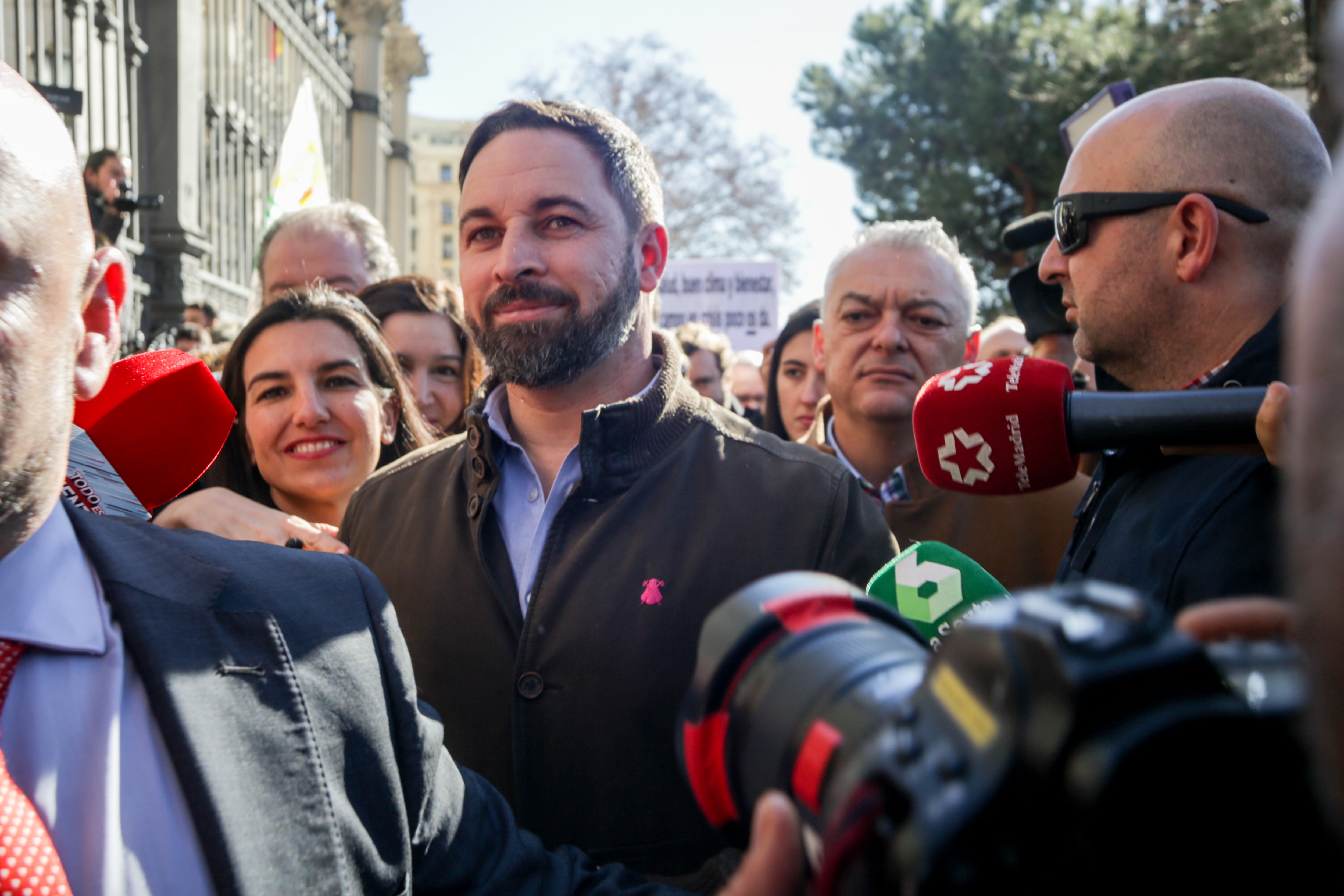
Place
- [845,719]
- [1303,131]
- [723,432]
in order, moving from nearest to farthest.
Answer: [845,719]
[1303,131]
[723,432]

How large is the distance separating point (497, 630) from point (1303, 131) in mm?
1903

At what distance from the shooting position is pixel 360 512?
2.63 m

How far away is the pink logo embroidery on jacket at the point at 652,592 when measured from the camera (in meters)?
2.14

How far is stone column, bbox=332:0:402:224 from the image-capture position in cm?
2492

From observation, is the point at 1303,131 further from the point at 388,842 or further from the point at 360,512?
the point at 360,512

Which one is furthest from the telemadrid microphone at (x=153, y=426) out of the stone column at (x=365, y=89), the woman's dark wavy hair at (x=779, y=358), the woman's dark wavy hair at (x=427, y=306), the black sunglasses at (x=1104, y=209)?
the stone column at (x=365, y=89)

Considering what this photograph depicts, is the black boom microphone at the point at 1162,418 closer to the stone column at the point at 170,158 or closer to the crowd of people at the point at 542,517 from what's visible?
the crowd of people at the point at 542,517

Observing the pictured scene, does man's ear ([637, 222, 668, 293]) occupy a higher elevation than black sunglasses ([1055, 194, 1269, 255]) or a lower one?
lower

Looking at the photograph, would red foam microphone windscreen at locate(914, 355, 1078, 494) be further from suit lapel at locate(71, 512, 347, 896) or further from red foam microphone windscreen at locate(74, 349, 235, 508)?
red foam microphone windscreen at locate(74, 349, 235, 508)

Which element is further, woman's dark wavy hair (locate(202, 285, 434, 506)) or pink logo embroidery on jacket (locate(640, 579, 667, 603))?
woman's dark wavy hair (locate(202, 285, 434, 506))

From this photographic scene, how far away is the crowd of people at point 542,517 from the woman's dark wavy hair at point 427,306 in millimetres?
457

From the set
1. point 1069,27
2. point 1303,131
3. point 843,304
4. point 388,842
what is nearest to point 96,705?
point 388,842

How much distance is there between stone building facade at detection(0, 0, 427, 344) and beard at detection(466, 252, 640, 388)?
5.01 metres

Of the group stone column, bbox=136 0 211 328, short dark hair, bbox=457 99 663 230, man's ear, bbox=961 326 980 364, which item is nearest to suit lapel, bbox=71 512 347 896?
short dark hair, bbox=457 99 663 230
